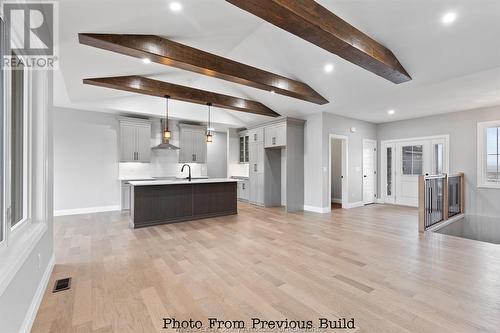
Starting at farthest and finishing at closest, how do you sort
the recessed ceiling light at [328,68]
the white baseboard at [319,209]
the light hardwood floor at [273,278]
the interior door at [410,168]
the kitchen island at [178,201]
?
the interior door at [410,168], the white baseboard at [319,209], the kitchen island at [178,201], the recessed ceiling light at [328,68], the light hardwood floor at [273,278]

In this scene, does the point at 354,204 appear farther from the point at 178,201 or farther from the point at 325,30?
the point at 325,30

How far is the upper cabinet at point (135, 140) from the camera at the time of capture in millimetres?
6543

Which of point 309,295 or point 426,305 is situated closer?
point 426,305

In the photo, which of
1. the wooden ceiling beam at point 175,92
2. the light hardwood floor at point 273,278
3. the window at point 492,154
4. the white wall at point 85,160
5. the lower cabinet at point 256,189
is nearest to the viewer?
the light hardwood floor at point 273,278

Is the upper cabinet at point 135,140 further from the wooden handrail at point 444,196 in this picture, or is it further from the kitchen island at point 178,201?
the wooden handrail at point 444,196

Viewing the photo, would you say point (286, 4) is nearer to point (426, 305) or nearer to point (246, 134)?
point (426, 305)

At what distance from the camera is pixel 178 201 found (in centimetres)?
538

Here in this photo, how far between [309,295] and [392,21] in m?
3.69

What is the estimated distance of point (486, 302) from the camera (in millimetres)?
2189

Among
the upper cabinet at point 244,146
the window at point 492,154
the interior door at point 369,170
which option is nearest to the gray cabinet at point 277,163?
the upper cabinet at point 244,146

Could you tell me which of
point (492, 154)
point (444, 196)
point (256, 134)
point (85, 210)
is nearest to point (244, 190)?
point (256, 134)

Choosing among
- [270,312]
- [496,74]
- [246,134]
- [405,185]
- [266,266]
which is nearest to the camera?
[270,312]

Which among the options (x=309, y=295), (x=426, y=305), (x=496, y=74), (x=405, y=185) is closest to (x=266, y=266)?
(x=309, y=295)

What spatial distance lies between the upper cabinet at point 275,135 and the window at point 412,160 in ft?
13.8
